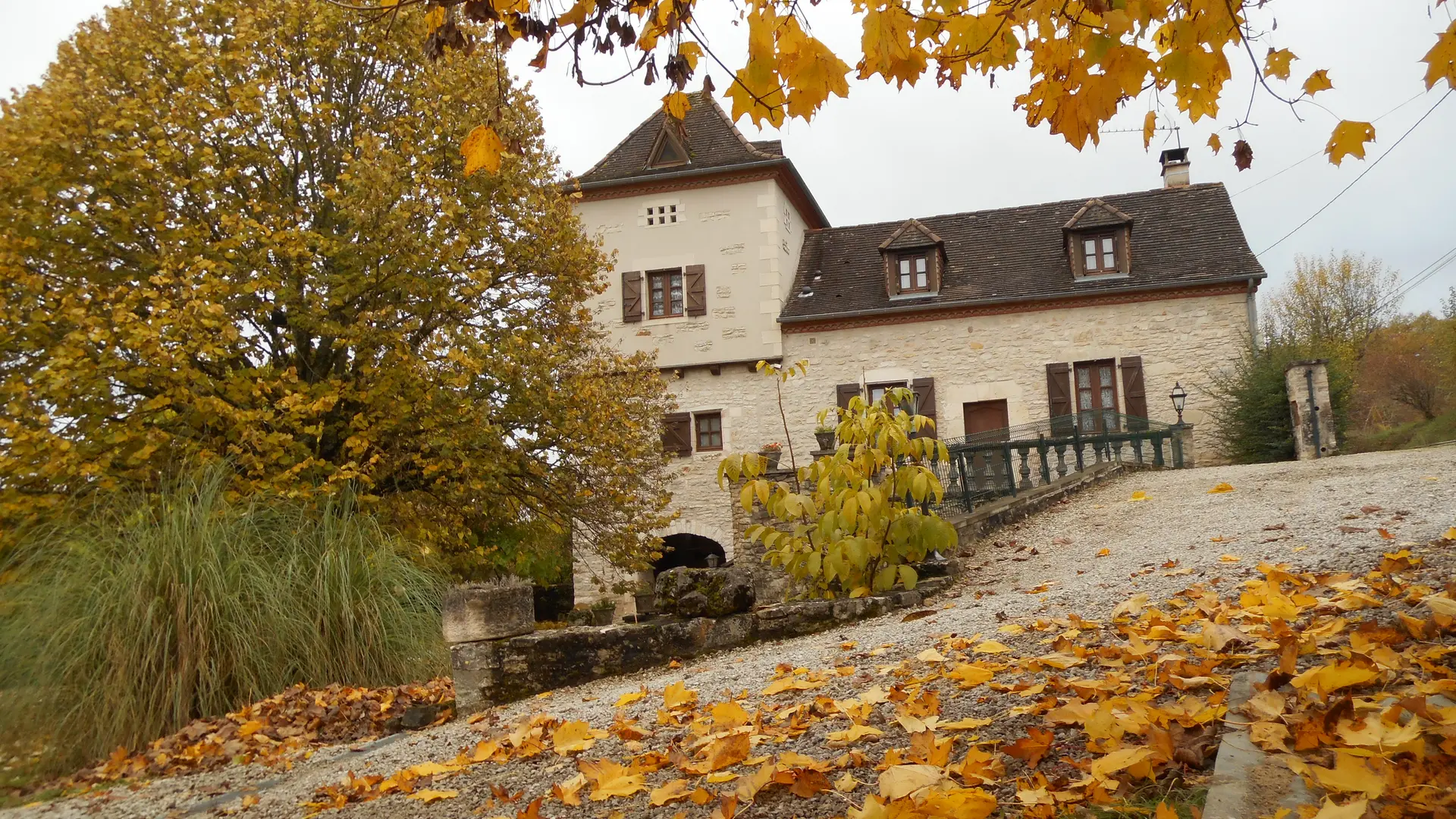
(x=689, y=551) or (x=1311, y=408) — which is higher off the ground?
(x=1311, y=408)

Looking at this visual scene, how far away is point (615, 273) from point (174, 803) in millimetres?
18287

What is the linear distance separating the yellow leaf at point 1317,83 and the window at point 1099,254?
18875mm

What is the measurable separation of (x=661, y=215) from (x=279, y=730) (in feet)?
57.7

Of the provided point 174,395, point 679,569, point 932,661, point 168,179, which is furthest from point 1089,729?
point 168,179

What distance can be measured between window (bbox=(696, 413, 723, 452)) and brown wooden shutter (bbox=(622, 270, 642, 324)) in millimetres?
2651

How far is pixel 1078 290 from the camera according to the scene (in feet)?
67.8

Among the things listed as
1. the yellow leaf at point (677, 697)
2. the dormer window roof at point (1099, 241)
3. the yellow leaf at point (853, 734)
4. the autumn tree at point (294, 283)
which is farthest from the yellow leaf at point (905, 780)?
the dormer window roof at point (1099, 241)

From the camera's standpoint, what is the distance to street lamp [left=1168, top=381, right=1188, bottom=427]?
1944cm

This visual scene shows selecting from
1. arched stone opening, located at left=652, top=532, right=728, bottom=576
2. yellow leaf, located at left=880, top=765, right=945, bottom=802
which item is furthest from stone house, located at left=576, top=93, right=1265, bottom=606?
yellow leaf, located at left=880, top=765, right=945, bottom=802

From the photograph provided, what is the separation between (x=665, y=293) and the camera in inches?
875

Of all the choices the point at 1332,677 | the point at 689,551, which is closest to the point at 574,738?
the point at 1332,677

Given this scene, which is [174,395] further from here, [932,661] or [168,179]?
[932,661]

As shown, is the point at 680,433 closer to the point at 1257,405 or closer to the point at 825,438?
the point at 825,438

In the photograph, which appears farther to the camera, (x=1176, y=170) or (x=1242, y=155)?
(x=1176, y=170)
